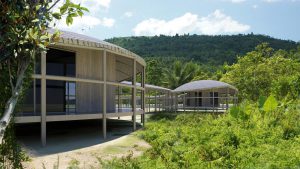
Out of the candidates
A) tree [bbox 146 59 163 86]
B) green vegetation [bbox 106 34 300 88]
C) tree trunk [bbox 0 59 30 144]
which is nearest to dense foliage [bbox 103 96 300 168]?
tree trunk [bbox 0 59 30 144]

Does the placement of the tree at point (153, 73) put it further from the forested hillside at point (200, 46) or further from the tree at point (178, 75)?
the forested hillside at point (200, 46)

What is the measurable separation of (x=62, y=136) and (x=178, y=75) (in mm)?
41635

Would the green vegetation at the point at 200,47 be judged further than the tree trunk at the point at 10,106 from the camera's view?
Yes

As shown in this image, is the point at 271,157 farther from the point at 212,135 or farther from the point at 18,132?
the point at 18,132

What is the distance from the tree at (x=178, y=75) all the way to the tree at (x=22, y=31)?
5063 cm

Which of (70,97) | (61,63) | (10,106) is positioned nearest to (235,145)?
(10,106)

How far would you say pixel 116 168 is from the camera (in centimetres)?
724

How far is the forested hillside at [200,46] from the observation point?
7862 cm

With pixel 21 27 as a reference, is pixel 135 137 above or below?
below

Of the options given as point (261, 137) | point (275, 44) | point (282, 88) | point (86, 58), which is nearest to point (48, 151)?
point (86, 58)

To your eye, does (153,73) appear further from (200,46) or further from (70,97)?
(70,97)

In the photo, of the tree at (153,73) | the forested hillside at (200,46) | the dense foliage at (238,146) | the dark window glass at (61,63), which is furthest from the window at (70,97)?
the forested hillside at (200,46)

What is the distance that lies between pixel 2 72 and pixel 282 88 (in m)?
18.6

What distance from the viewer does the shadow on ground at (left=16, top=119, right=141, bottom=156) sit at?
469 inches
